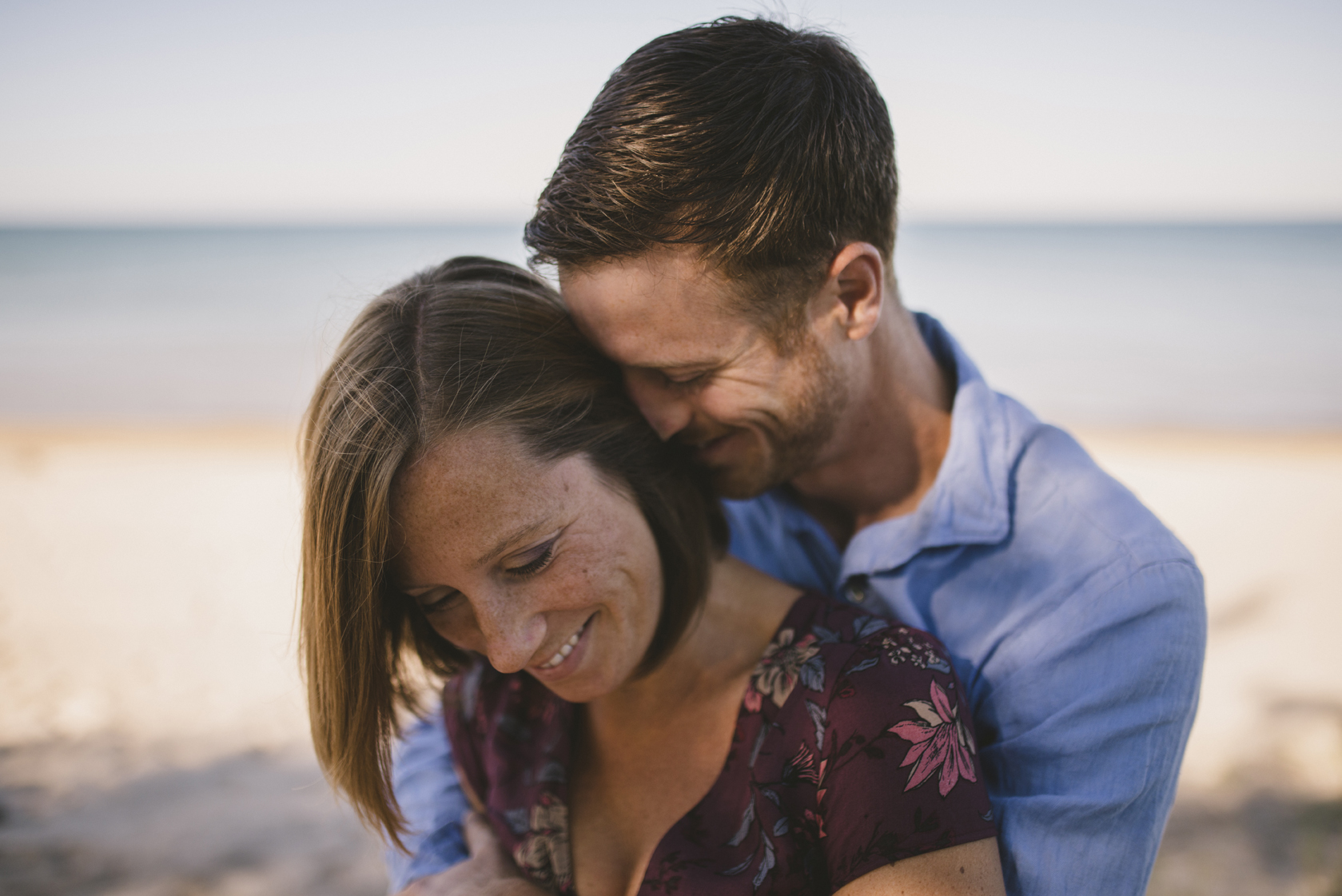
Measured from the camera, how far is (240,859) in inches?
145

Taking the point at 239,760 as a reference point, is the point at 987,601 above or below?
above

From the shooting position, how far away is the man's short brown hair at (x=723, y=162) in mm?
1848

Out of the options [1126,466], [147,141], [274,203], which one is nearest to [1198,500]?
[1126,466]

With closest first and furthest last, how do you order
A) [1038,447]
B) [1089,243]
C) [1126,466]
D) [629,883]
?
[629,883], [1038,447], [1126,466], [1089,243]

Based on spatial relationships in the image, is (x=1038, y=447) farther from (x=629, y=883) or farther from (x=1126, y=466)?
(x=1126, y=466)

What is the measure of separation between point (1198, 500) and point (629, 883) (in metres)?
7.24

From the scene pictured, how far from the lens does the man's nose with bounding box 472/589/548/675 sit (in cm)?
165

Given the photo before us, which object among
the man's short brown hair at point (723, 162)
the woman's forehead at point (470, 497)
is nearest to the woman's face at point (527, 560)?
the woman's forehead at point (470, 497)

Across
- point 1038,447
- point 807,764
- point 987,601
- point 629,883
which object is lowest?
point 629,883

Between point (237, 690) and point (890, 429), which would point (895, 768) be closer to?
point (890, 429)

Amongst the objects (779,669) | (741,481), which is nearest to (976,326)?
(741,481)

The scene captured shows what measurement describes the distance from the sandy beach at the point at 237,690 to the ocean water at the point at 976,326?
208cm

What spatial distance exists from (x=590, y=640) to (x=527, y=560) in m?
0.24

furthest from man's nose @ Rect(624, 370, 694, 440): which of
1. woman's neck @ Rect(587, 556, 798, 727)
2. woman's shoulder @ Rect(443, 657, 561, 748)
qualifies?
woman's shoulder @ Rect(443, 657, 561, 748)
